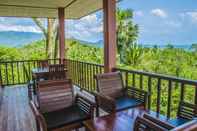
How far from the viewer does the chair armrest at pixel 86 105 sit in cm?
220

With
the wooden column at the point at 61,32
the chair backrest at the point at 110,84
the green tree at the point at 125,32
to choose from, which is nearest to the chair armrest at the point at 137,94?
the chair backrest at the point at 110,84

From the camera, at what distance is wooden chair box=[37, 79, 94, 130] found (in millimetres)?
2092

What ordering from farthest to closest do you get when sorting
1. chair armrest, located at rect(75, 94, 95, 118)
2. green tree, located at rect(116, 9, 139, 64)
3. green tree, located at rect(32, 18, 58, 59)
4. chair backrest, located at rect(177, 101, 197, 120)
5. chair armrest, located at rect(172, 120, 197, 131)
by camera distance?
1. green tree, located at rect(32, 18, 58, 59)
2. green tree, located at rect(116, 9, 139, 64)
3. chair armrest, located at rect(75, 94, 95, 118)
4. chair backrest, located at rect(177, 101, 197, 120)
5. chair armrest, located at rect(172, 120, 197, 131)

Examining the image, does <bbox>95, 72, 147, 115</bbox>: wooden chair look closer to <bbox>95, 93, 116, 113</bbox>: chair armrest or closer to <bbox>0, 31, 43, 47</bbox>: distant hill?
<bbox>95, 93, 116, 113</bbox>: chair armrest

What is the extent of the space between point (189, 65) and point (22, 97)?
22.0 ft

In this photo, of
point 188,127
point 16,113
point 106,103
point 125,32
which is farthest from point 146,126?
point 125,32

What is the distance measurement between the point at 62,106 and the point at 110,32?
1.69 m

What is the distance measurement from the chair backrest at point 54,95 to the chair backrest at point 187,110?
4.54 ft

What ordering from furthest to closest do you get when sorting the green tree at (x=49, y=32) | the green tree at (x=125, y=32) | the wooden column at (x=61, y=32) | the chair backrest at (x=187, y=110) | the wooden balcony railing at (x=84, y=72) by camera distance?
the green tree at (x=49, y=32)
the green tree at (x=125, y=32)
the wooden column at (x=61, y=32)
the wooden balcony railing at (x=84, y=72)
the chair backrest at (x=187, y=110)

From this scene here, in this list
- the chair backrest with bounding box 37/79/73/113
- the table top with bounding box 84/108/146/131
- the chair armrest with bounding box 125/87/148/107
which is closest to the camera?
the table top with bounding box 84/108/146/131

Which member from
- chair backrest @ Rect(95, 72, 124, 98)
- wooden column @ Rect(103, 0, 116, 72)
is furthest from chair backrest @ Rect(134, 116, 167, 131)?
wooden column @ Rect(103, 0, 116, 72)

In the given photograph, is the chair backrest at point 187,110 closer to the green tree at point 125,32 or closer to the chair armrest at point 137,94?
the chair armrest at point 137,94

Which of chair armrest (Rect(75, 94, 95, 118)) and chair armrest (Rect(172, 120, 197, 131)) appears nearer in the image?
chair armrest (Rect(172, 120, 197, 131))

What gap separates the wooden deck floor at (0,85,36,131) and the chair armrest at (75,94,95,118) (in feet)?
3.14
